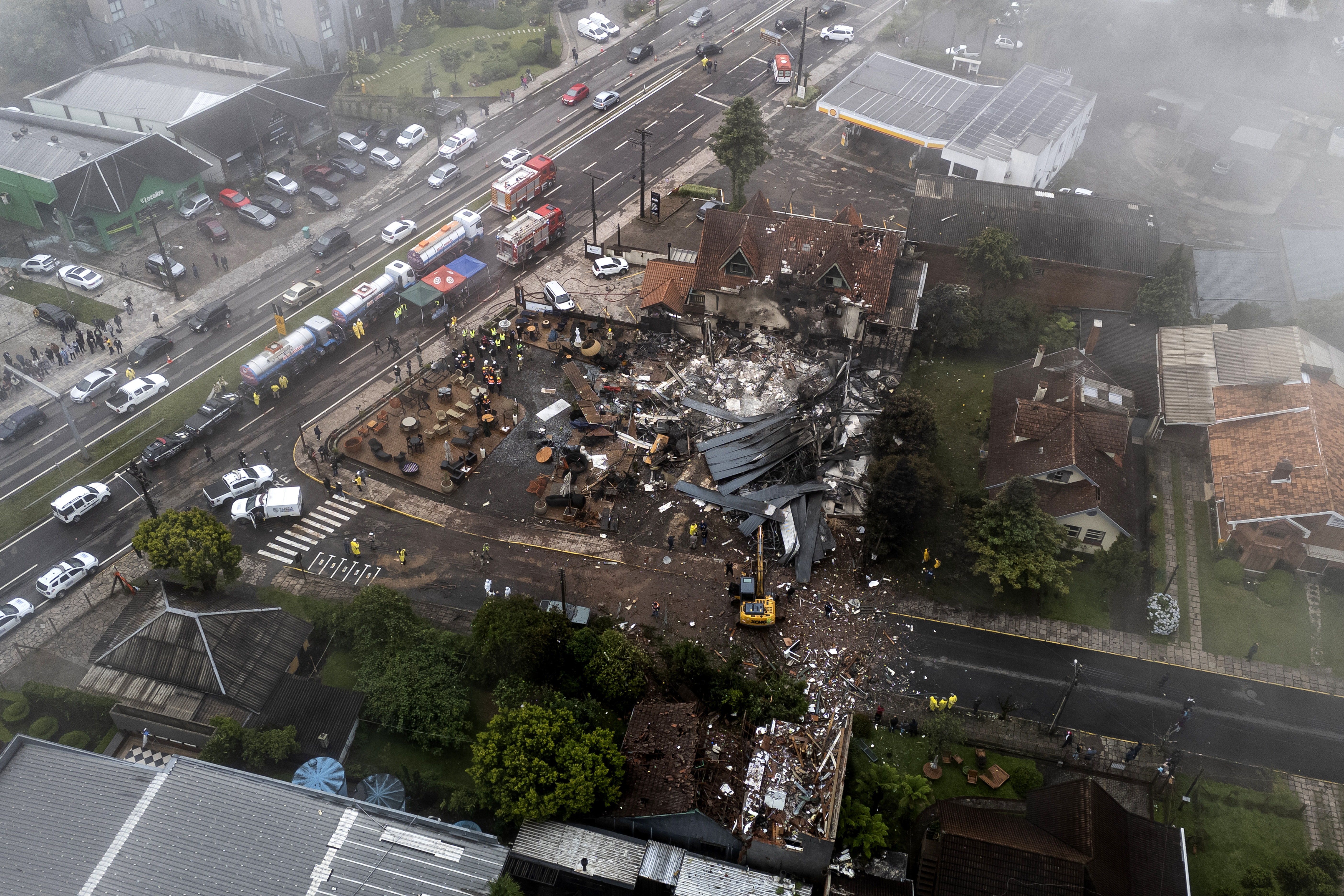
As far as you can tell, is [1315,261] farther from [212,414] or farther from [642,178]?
[212,414]

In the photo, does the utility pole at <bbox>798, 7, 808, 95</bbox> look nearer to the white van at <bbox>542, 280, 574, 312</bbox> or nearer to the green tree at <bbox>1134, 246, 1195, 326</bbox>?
the white van at <bbox>542, 280, 574, 312</bbox>

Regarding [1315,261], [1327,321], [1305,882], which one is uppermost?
[1327,321]

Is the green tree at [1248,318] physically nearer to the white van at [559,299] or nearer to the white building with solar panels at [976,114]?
the white building with solar panels at [976,114]

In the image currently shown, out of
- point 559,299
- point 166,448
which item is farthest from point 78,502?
point 559,299

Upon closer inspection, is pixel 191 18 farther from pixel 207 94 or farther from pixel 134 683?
pixel 134 683

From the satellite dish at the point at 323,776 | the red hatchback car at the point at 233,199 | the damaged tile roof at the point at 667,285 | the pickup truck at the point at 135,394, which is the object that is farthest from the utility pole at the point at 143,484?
the damaged tile roof at the point at 667,285

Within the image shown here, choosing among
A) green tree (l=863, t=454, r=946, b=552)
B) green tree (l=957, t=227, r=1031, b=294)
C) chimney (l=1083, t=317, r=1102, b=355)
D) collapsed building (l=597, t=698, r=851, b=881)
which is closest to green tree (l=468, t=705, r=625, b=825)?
collapsed building (l=597, t=698, r=851, b=881)
